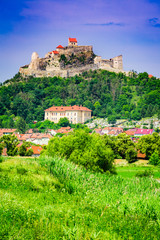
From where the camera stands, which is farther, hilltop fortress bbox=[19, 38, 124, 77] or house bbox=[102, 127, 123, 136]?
hilltop fortress bbox=[19, 38, 124, 77]

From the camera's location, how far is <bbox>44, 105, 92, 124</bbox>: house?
276 ft

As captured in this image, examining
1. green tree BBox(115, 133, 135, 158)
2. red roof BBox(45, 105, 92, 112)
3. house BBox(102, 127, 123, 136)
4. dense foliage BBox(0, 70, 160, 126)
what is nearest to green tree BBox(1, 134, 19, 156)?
green tree BBox(115, 133, 135, 158)

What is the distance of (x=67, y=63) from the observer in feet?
328

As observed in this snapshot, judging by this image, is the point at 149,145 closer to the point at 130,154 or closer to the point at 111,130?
the point at 130,154

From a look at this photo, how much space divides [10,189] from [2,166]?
381 centimetres

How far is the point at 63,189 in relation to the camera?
14.3 meters

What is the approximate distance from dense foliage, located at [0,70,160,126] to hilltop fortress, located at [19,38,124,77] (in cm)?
265

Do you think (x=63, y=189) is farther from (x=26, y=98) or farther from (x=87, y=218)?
(x=26, y=98)

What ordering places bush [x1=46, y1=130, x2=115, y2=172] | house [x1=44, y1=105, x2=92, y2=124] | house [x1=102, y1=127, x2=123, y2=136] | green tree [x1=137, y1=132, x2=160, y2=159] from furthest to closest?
house [x1=44, y1=105, x2=92, y2=124], house [x1=102, y1=127, x2=123, y2=136], green tree [x1=137, y1=132, x2=160, y2=159], bush [x1=46, y1=130, x2=115, y2=172]

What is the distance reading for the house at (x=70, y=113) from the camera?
84.2 metres

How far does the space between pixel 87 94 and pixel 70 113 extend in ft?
37.2

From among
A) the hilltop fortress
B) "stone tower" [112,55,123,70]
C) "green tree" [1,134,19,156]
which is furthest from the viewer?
"stone tower" [112,55,123,70]

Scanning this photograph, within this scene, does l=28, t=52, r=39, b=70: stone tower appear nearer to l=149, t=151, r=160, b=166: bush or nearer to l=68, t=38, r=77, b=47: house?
l=68, t=38, r=77, b=47: house

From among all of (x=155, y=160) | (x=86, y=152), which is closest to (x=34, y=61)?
(x=155, y=160)
